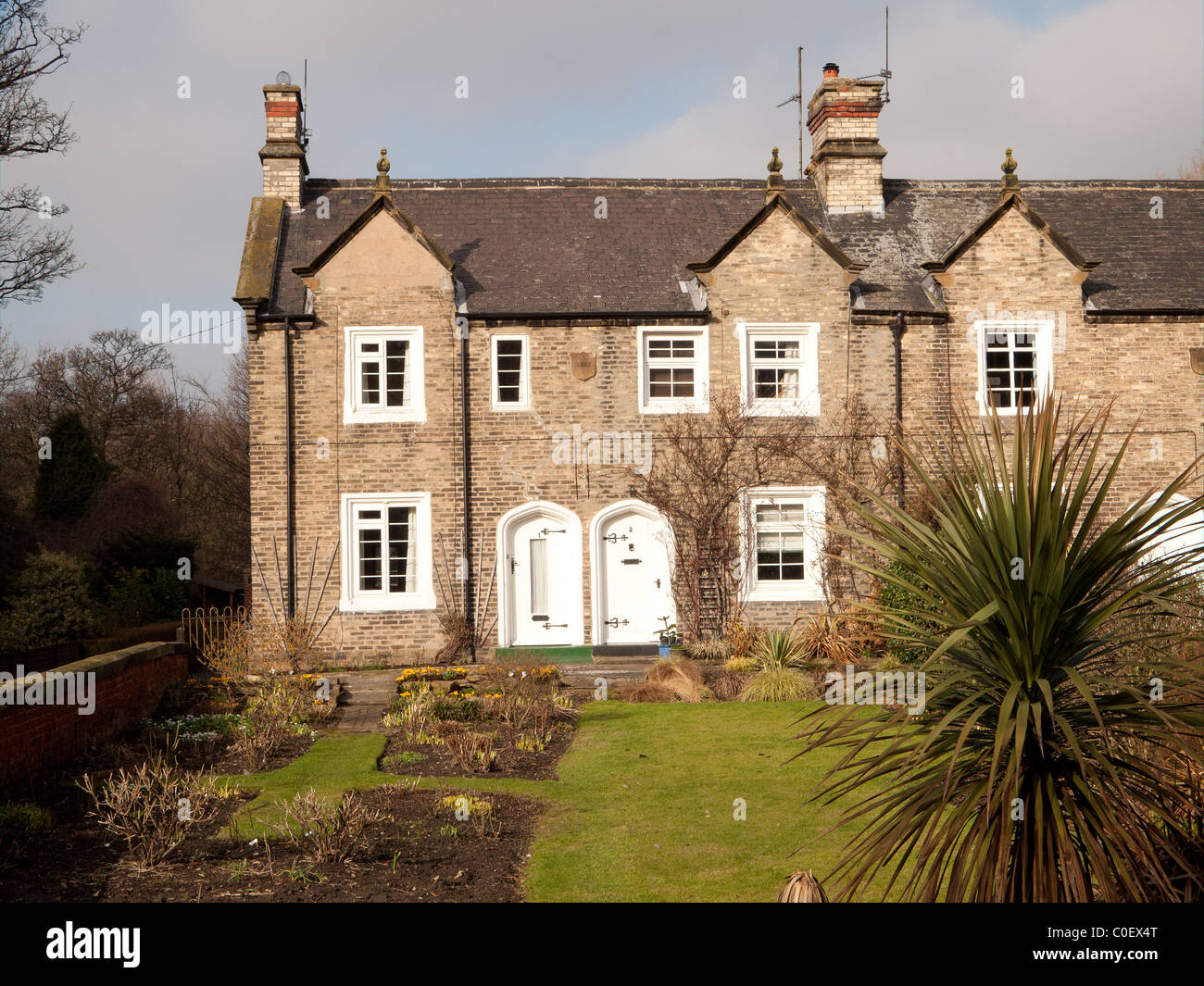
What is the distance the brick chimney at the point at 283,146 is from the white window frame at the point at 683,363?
7.65m

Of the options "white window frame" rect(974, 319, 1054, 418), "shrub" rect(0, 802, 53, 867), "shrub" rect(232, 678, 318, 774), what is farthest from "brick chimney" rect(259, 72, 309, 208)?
"shrub" rect(0, 802, 53, 867)

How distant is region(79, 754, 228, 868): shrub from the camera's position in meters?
7.75

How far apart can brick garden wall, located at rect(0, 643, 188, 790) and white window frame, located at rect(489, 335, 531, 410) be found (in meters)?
6.81

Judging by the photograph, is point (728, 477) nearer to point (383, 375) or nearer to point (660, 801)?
point (383, 375)

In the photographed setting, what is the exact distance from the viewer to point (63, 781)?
9.73 m

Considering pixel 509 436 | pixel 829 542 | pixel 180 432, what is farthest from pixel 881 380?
pixel 180 432

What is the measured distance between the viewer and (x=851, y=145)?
21875 millimetres

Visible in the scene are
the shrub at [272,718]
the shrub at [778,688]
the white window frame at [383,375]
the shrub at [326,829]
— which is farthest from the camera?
the white window frame at [383,375]

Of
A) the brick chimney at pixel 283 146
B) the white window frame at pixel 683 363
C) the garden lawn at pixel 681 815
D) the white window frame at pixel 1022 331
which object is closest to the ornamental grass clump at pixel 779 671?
the garden lawn at pixel 681 815

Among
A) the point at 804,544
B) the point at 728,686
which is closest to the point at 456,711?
the point at 728,686

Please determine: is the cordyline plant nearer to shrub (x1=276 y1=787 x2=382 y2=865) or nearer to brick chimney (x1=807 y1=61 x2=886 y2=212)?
shrub (x1=276 y1=787 x2=382 y2=865)

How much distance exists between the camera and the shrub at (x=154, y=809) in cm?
775

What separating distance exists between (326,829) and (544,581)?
1159 cm

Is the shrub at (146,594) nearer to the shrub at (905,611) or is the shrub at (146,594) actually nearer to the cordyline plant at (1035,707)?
the shrub at (905,611)
